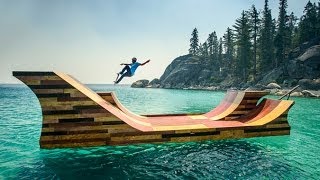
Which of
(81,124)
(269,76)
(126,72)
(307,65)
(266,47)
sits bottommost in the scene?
(81,124)

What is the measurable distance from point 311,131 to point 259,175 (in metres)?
9.16

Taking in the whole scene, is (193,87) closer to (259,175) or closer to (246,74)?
(246,74)

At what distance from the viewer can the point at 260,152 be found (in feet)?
30.9

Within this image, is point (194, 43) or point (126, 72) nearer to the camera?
point (126, 72)

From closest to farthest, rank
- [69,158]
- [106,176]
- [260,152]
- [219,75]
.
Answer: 1. [106,176]
2. [69,158]
3. [260,152]
4. [219,75]

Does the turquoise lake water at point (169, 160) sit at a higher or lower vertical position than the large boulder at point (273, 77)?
lower

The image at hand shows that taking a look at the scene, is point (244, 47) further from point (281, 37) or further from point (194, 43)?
point (194, 43)

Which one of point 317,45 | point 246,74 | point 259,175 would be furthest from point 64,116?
point 246,74

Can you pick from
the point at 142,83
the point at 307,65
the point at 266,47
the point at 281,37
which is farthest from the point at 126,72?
the point at 142,83

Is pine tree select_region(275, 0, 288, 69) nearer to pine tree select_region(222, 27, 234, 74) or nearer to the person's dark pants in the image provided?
pine tree select_region(222, 27, 234, 74)

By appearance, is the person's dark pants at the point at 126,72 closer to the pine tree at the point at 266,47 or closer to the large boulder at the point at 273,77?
the large boulder at the point at 273,77

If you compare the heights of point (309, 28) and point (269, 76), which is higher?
point (309, 28)

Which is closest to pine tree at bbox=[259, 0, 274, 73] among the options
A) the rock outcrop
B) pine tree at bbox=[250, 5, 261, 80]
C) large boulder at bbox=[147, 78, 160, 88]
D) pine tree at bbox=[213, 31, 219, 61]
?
pine tree at bbox=[250, 5, 261, 80]

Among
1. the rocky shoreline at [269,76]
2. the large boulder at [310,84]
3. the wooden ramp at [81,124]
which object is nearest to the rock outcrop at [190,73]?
the rocky shoreline at [269,76]
